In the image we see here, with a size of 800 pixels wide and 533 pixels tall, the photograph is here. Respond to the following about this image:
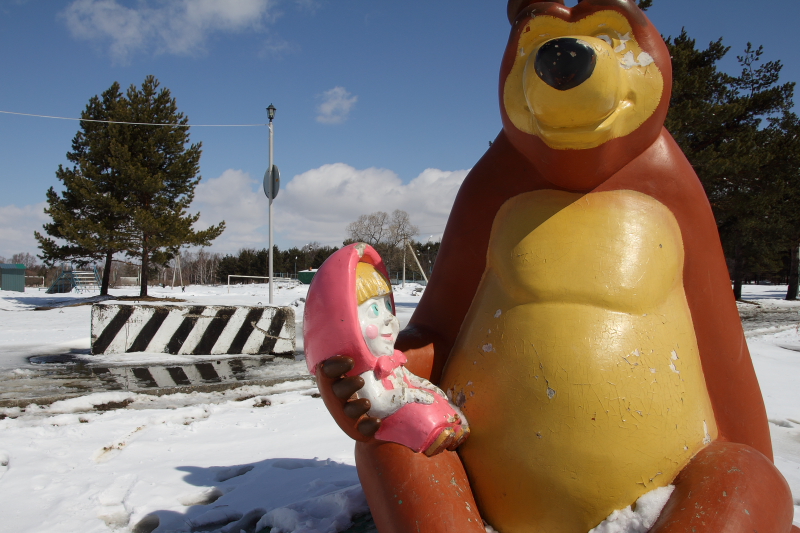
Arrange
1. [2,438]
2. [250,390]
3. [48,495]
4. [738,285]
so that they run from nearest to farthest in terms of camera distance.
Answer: [48,495], [2,438], [250,390], [738,285]

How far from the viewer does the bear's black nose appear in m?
1.14

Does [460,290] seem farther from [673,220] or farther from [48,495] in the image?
[48,495]

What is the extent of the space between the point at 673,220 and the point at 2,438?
3.69 metres

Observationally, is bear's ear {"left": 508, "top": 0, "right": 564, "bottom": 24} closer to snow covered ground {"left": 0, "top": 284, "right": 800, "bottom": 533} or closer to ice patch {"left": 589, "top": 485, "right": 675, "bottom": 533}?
ice patch {"left": 589, "top": 485, "right": 675, "bottom": 533}

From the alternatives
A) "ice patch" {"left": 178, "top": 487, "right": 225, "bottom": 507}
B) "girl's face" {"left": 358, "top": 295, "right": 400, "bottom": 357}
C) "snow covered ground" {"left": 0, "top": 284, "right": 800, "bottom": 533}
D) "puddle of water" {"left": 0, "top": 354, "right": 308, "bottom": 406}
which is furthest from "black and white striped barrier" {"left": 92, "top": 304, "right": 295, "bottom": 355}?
"girl's face" {"left": 358, "top": 295, "right": 400, "bottom": 357}

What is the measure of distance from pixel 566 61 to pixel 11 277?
3055 cm

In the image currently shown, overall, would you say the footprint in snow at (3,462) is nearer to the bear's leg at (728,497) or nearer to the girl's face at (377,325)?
the girl's face at (377,325)

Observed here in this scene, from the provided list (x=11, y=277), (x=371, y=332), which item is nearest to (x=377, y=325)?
(x=371, y=332)

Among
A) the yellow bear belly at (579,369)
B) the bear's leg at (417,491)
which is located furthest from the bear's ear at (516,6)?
the bear's leg at (417,491)

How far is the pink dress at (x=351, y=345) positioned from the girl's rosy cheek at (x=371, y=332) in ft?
0.10

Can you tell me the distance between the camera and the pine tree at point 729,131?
12.1 meters

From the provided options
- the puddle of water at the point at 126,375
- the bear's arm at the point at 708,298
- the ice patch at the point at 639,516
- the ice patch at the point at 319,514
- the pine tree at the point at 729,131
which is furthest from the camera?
the pine tree at the point at 729,131

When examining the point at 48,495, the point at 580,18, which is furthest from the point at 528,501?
the point at 48,495

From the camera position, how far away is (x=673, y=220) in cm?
142
